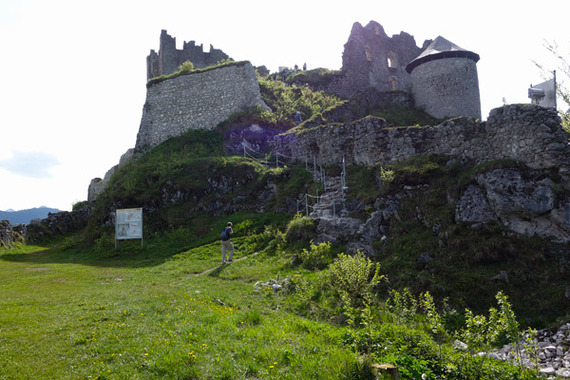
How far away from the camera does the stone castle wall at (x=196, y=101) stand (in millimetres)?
32906

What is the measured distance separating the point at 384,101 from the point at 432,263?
67.7ft

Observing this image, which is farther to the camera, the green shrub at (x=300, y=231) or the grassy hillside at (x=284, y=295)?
the green shrub at (x=300, y=231)

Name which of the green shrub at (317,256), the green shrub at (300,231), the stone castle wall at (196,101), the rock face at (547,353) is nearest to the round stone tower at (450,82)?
the stone castle wall at (196,101)

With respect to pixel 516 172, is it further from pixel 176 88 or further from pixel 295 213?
pixel 176 88

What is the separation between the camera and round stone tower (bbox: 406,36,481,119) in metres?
26.6

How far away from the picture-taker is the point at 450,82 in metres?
26.9

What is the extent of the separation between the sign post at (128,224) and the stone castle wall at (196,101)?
43.1 feet

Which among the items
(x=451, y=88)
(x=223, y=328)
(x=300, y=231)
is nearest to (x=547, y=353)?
(x=223, y=328)

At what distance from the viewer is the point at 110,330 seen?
8.08m

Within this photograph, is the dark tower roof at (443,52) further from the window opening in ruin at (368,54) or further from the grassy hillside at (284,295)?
the grassy hillside at (284,295)

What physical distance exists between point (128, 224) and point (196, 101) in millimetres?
15814

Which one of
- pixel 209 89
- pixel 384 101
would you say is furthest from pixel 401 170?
pixel 209 89

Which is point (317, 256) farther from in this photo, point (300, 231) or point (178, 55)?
point (178, 55)

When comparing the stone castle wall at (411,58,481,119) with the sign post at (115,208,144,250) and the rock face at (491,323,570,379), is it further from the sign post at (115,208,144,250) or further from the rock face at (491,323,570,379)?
the sign post at (115,208,144,250)
